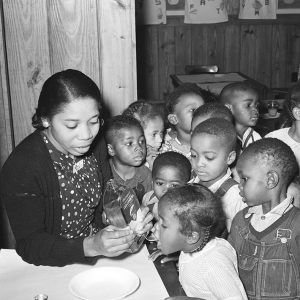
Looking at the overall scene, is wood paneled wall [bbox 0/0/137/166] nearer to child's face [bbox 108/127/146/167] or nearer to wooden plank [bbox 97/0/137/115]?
wooden plank [bbox 97/0/137/115]

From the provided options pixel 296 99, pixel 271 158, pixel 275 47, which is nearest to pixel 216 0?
pixel 275 47

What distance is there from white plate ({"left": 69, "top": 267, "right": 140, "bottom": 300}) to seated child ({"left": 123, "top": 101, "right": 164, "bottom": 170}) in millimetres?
1281

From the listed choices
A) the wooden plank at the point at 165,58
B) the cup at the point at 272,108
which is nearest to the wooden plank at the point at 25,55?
the cup at the point at 272,108

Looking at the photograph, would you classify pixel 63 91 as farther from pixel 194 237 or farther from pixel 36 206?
pixel 194 237

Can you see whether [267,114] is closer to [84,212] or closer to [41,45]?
[41,45]

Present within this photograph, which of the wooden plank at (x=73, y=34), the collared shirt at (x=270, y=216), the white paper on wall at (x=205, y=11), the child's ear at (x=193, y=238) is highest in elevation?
the white paper on wall at (x=205, y=11)

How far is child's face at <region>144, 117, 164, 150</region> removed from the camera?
124 inches

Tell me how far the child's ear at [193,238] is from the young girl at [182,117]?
1.31m

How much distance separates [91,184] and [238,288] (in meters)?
0.87

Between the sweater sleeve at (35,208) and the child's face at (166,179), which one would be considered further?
the child's face at (166,179)

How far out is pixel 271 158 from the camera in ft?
7.67

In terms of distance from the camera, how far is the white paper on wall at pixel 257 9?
7621 mm

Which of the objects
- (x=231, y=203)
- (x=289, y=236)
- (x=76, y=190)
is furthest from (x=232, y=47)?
(x=76, y=190)

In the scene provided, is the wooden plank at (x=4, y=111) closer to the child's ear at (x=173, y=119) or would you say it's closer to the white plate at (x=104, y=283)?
the child's ear at (x=173, y=119)
